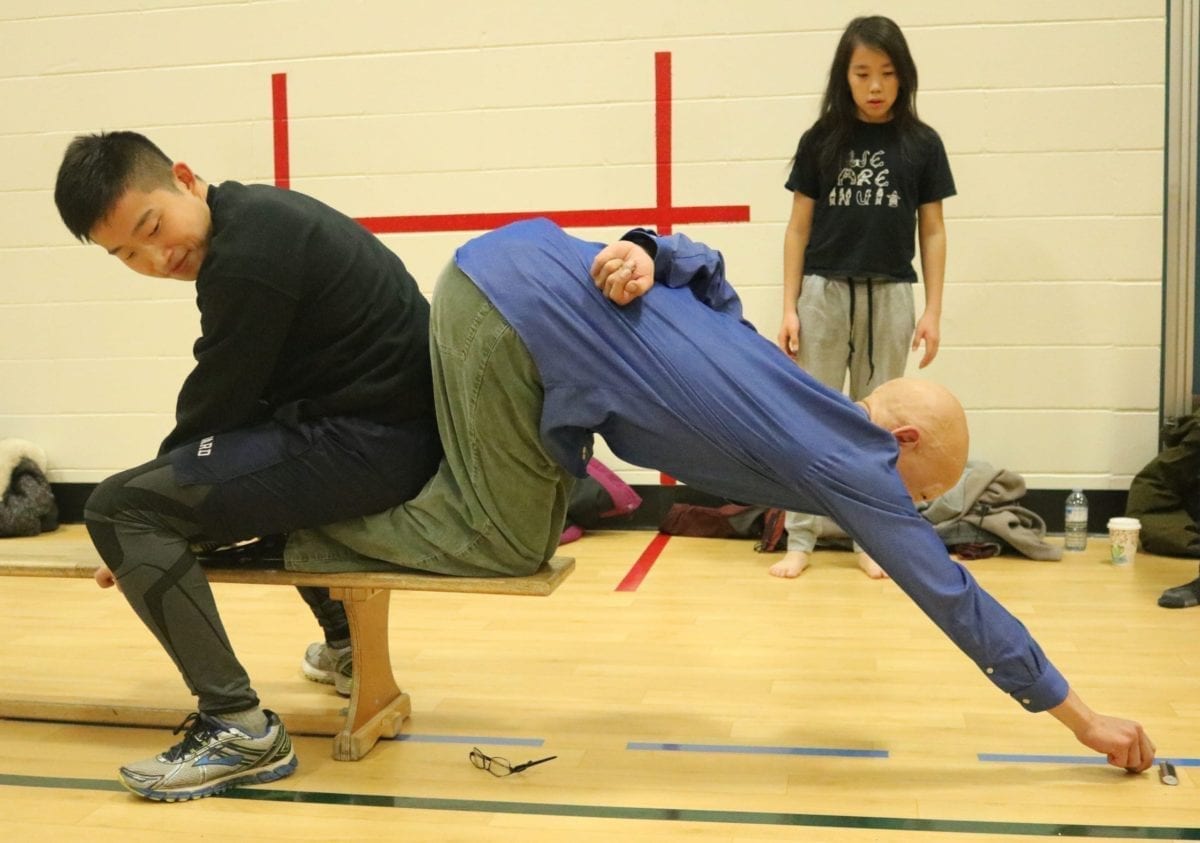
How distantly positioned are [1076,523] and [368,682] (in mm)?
2652

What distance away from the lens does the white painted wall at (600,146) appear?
4191 millimetres

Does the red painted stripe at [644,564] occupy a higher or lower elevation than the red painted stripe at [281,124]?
lower

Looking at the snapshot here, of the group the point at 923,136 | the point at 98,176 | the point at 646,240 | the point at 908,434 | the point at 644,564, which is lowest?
the point at 644,564

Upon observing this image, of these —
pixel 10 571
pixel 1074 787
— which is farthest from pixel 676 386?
pixel 10 571

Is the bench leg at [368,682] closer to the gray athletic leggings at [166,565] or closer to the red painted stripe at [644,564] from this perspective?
the gray athletic leggings at [166,565]

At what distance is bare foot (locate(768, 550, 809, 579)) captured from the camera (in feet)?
12.4

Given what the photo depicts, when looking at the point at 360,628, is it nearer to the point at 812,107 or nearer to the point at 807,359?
the point at 807,359

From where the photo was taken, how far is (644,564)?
397cm

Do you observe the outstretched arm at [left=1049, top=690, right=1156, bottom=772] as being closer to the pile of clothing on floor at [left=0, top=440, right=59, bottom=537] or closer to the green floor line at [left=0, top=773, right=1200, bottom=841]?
the green floor line at [left=0, top=773, right=1200, bottom=841]

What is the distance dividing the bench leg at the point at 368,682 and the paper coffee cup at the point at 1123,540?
7.95 ft

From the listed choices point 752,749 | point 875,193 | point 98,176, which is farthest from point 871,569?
point 98,176

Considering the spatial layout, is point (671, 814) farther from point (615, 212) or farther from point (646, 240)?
point (615, 212)

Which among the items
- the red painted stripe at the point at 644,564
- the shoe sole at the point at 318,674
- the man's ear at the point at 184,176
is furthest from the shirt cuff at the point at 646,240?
the red painted stripe at the point at 644,564

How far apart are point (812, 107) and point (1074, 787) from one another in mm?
2837
